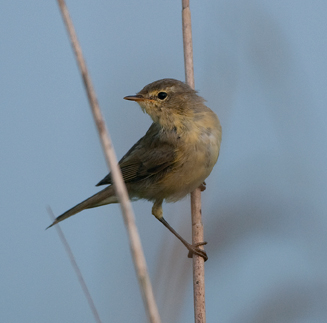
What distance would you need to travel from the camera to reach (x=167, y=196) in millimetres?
3186

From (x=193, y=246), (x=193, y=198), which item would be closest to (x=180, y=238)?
(x=193, y=246)

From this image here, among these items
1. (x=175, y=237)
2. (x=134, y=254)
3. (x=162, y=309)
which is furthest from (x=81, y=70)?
(x=175, y=237)

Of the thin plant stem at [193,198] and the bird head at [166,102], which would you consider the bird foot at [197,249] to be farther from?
the bird head at [166,102]

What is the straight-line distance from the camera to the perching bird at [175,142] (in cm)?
297

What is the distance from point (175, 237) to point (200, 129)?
743 mm

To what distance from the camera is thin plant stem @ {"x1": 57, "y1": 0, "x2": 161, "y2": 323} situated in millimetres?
1310

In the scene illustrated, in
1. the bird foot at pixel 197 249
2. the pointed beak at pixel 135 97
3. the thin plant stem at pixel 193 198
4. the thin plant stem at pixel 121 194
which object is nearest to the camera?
the thin plant stem at pixel 121 194

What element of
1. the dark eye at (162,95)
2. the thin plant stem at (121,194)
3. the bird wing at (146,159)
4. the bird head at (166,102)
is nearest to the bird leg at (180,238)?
the bird wing at (146,159)

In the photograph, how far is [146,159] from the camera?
3.14 m

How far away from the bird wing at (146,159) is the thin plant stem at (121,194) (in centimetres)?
155

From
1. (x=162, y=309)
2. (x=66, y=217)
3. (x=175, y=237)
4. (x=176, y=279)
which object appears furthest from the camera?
(x=66, y=217)

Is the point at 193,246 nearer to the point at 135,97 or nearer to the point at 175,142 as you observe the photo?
the point at 175,142

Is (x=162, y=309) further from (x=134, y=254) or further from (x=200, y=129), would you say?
(x=200, y=129)

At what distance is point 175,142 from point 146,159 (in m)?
0.27
